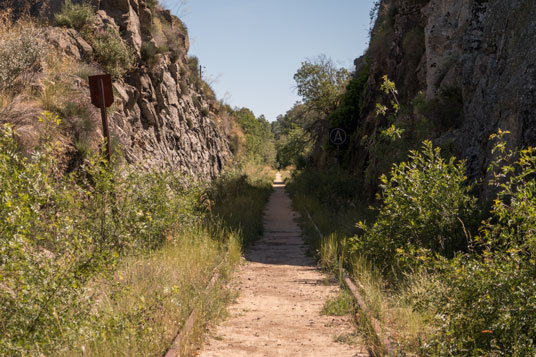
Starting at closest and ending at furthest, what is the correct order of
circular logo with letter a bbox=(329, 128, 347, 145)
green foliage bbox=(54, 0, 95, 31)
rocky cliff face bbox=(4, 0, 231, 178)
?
rocky cliff face bbox=(4, 0, 231, 178) → green foliage bbox=(54, 0, 95, 31) → circular logo with letter a bbox=(329, 128, 347, 145)

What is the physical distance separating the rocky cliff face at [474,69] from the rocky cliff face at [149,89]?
7.19 meters

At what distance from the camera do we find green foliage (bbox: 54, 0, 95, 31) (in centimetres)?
1448

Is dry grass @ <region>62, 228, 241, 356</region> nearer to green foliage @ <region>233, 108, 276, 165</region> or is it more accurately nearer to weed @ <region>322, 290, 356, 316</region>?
weed @ <region>322, 290, 356, 316</region>

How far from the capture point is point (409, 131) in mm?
12398

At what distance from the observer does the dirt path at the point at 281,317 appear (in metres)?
5.60

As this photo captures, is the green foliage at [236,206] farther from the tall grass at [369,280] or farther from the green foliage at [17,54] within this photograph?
the green foliage at [17,54]

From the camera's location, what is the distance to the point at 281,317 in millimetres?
7012

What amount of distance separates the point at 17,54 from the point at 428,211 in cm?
1012

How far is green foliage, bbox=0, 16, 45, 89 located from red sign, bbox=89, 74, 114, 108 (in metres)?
3.61

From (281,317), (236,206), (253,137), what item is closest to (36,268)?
(281,317)

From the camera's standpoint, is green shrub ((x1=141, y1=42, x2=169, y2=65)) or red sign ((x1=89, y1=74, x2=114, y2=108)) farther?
green shrub ((x1=141, y1=42, x2=169, y2=65))

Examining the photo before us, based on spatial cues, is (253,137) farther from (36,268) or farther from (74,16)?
(36,268)

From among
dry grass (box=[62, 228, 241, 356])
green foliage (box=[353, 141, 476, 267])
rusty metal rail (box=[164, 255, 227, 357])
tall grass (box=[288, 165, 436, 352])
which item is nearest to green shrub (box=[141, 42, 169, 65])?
tall grass (box=[288, 165, 436, 352])

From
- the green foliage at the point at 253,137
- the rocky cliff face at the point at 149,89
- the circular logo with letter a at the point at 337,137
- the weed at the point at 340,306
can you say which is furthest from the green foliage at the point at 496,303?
the green foliage at the point at 253,137
